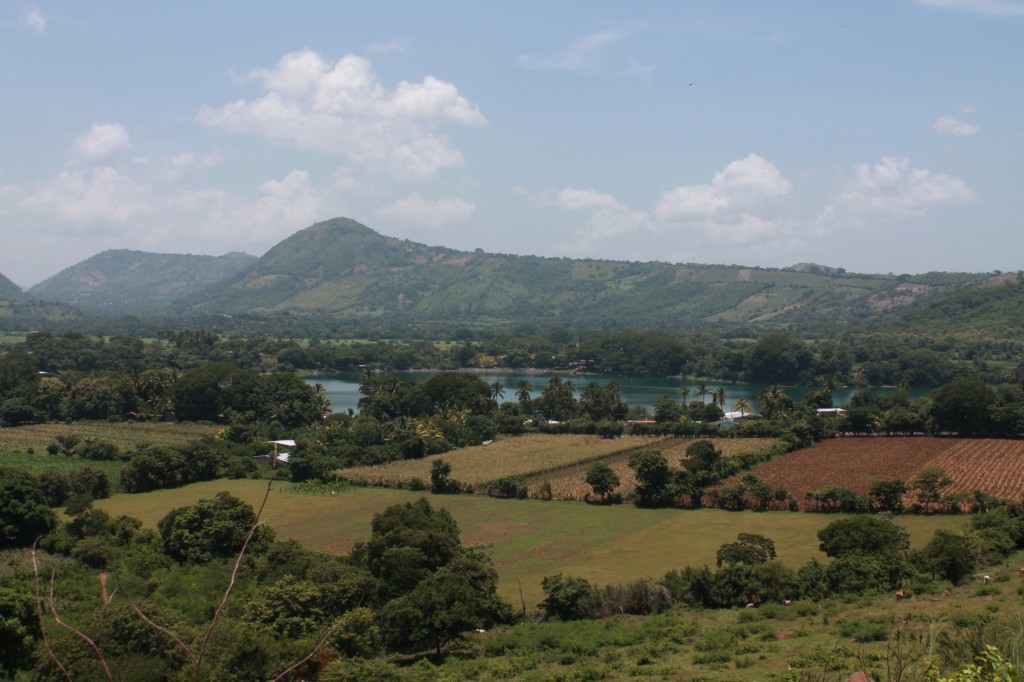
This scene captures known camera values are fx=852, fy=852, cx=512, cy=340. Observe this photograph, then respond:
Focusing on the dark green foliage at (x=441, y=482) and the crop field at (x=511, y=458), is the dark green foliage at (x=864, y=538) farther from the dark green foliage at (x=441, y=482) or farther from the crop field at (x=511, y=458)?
the crop field at (x=511, y=458)

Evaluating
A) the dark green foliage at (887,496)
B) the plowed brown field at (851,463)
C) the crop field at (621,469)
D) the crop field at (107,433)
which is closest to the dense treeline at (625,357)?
the crop field at (107,433)

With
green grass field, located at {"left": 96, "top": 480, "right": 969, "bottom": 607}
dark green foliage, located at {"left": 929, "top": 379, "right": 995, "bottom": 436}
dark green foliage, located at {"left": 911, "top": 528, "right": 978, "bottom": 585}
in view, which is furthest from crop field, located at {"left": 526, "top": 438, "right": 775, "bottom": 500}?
dark green foliage, located at {"left": 911, "top": 528, "right": 978, "bottom": 585}

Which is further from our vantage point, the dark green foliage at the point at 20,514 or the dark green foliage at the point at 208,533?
the dark green foliage at the point at 20,514

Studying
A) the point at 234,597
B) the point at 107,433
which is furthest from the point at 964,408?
the point at 107,433

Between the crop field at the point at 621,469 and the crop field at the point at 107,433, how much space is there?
25.0 metres

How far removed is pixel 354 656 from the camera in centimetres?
1856

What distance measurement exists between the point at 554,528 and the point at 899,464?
2176 centimetres

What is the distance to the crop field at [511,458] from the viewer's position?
44.7 metres

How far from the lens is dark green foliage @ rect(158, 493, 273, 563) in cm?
2717

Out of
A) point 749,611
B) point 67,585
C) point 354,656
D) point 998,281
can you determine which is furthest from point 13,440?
point 998,281

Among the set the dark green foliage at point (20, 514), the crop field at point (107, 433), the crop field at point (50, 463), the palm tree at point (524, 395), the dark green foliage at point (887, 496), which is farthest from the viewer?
the palm tree at point (524, 395)

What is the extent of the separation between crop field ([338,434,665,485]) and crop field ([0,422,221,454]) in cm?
1611

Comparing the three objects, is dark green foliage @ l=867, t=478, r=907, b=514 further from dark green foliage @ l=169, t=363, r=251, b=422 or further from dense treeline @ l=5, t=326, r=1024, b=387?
dense treeline @ l=5, t=326, r=1024, b=387

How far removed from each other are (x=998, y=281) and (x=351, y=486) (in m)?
176
